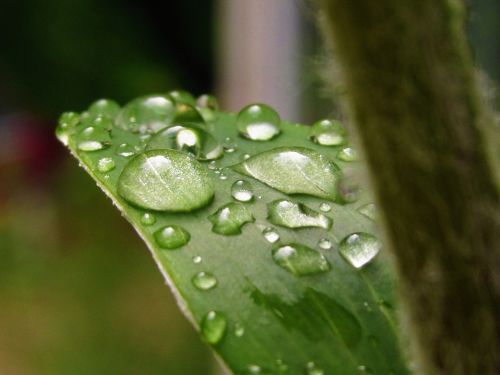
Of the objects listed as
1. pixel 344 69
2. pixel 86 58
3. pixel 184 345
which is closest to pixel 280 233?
pixel 344 69

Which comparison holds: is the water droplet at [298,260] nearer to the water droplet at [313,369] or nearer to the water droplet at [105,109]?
the water droplet at [313,369]

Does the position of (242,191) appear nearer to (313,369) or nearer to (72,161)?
(313,369)

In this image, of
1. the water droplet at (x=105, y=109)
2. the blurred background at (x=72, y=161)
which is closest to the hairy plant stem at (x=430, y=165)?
the water droplet at (x=105, y=109)

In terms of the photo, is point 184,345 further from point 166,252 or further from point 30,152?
point 166,252

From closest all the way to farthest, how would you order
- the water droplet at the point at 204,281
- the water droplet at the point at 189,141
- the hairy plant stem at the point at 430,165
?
the hairy plant stem at the point at 430,165
the water droplet at the point at 204,281
the water droplet at the point at 189,141

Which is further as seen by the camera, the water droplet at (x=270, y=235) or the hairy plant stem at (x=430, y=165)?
the water droplet at (x=270, y=235)

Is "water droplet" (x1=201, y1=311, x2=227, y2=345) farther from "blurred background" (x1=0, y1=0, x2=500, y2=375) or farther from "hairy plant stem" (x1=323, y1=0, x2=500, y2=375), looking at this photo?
"blurred background" (x1=0, y1=0, x2=500, y2=375)
